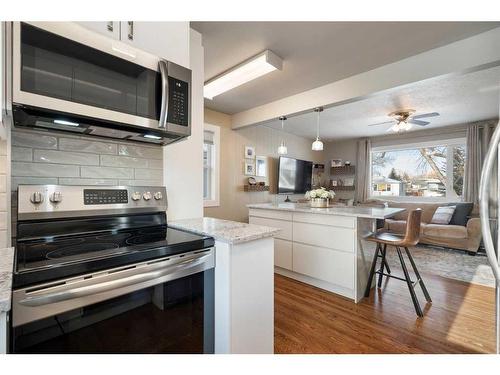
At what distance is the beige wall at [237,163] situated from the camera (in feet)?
13.5

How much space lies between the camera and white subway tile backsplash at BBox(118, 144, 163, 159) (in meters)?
1.59

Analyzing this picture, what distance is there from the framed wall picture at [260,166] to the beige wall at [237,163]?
9 cm

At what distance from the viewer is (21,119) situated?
3.67ft

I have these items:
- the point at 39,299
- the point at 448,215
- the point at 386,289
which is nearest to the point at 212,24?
the point at 39,299

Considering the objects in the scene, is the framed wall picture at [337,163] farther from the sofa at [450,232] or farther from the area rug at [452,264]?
the area rug at [452,264]

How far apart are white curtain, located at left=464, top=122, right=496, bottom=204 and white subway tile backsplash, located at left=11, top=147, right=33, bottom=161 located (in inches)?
247

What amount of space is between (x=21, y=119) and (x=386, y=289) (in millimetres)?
3285

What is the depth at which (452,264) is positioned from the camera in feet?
11.6

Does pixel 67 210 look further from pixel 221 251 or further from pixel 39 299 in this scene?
pixel 221 251

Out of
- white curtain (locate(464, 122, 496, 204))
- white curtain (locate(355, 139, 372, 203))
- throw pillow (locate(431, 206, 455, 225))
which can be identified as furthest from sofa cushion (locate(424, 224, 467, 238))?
white curtain (locate(355, 139, 372, 203))

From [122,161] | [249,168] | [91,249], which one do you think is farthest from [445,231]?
[91,249]

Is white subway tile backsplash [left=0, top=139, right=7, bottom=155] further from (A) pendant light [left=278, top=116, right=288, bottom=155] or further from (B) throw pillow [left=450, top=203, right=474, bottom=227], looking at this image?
(B) throw pillow [left=450, top=203, right=474, bottom=227]
